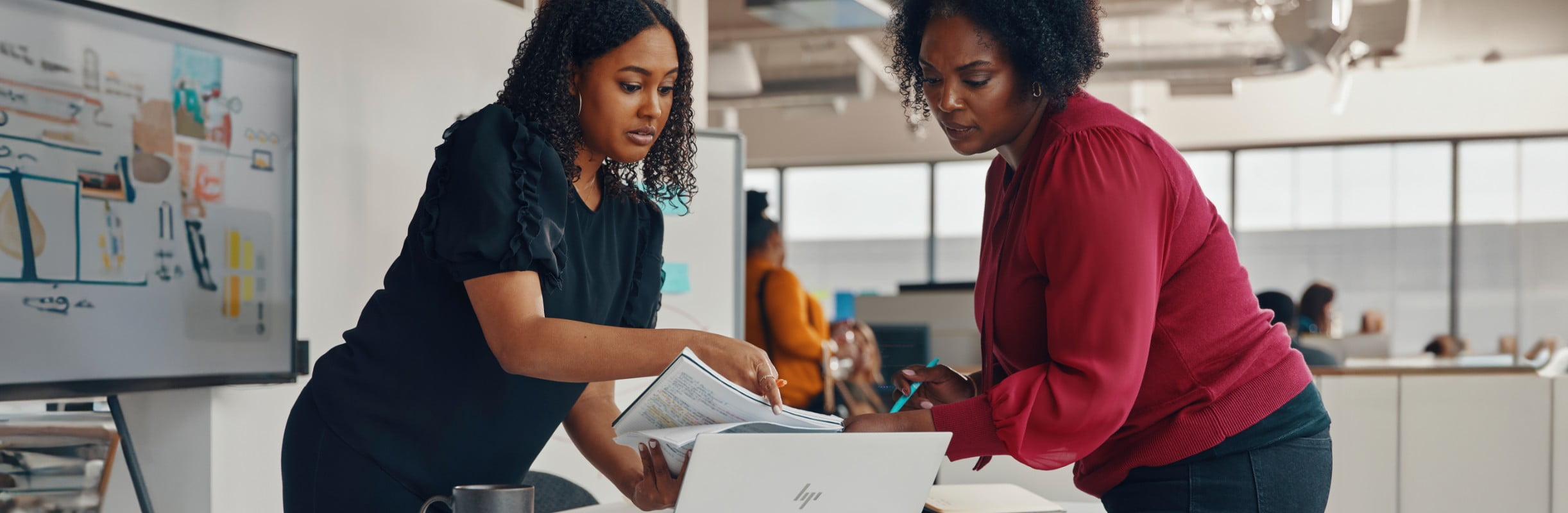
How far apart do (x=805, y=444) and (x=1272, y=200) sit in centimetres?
916

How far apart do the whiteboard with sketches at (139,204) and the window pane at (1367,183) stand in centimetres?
853

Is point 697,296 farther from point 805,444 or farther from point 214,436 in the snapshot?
point 805,444

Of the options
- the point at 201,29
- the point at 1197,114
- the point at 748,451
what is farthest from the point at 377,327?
the point at 1197,114

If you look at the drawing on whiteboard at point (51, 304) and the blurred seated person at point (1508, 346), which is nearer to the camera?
the drawing on whiteboard at point (51, 304)

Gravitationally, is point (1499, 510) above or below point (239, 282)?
below

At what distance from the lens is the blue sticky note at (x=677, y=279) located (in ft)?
12.6

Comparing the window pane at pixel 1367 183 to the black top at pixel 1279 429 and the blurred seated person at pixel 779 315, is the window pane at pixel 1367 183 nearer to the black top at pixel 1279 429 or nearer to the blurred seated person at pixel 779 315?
the blurred seated person at pixel 779 315

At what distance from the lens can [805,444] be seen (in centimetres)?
108

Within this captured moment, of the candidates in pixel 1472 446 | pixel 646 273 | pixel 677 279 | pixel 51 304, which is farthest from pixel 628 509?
pixel 1472 446

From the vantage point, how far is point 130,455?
2.28m

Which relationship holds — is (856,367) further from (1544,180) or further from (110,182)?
(1544,180)

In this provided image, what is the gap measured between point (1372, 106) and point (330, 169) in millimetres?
8283

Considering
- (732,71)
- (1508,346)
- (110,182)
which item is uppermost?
(732,71)

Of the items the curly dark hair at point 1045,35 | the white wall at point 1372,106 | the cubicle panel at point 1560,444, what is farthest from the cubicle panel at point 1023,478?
the white wall at point 1372,106
